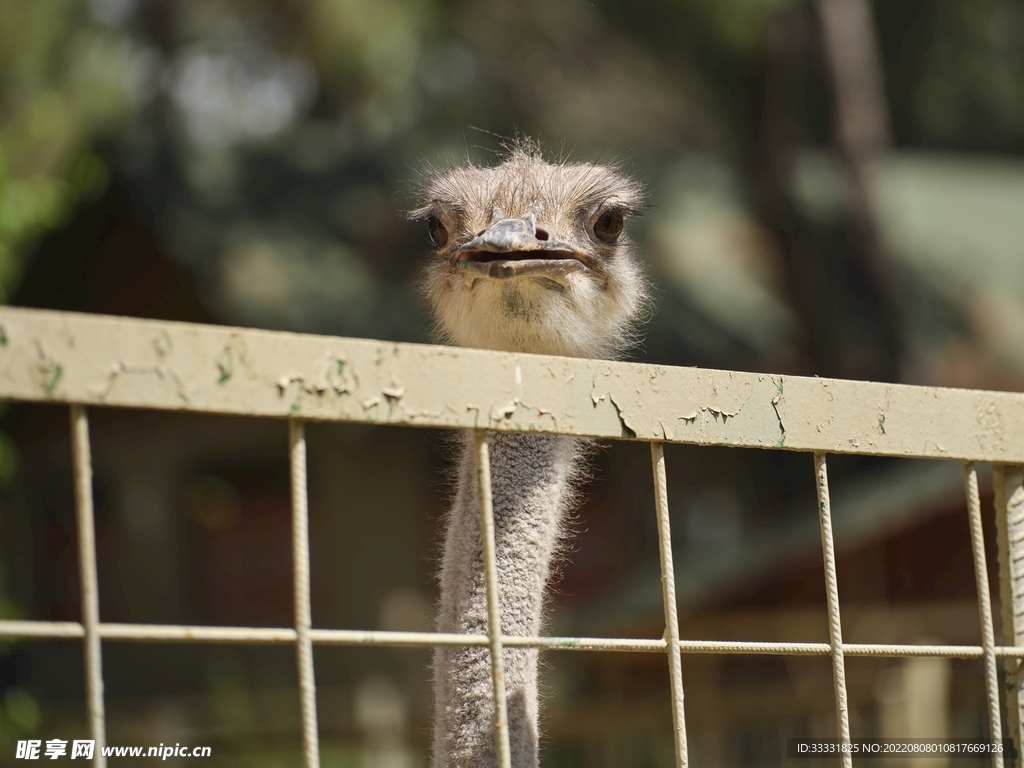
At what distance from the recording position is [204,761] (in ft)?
30.7

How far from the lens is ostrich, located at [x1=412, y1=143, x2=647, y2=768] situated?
2363 millimetres

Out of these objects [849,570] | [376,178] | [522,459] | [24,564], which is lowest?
[522,459]

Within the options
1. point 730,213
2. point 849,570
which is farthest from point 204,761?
point 730,213

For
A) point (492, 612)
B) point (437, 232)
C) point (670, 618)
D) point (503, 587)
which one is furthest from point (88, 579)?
point (437, 232)

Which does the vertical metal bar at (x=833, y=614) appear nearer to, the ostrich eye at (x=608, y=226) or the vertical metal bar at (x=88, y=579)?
the vertical metal bar at (x=88, y=579)

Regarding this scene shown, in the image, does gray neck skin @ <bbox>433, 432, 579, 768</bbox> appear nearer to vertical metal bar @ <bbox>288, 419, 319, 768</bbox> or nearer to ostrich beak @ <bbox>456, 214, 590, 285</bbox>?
ostrich beak @ <bbox>456, 214, 590, 285</bbox>

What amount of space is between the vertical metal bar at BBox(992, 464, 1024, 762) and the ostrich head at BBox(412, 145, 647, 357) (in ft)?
3.24

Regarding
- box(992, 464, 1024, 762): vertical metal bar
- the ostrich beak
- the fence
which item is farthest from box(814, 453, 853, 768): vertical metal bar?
the ostrich beak

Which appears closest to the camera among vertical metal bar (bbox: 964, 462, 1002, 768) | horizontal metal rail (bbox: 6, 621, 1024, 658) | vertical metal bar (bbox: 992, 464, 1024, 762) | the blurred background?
horizontal metal rail (bbox: 6, 621, 1024, 658)

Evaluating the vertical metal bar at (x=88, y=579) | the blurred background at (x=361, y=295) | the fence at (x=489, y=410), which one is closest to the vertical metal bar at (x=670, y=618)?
the fence at (x=489, y=410)

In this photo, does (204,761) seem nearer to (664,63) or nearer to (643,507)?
(643,507)

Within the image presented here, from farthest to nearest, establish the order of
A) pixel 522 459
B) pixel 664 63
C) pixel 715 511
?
pixel 664 63 < pixel 715 511 < pixel 522 459

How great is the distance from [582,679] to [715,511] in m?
5.85

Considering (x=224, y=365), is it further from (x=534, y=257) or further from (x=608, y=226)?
(x=608, y=226)
